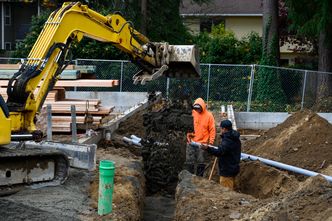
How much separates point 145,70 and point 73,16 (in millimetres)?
2626

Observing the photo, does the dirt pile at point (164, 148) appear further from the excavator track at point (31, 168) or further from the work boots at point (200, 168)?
the excavator track at point (31, 168)

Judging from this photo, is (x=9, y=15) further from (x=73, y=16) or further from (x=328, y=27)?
(x=73, y=16)

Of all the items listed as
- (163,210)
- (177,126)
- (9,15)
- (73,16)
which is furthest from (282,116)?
(9,15)

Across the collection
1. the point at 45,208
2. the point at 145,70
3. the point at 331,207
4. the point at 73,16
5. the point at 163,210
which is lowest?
the point at 163,210

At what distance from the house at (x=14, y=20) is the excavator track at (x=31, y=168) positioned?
33.9 meters

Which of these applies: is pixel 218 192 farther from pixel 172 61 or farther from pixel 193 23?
pixel 193 23

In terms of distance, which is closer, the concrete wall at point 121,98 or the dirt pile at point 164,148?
the dirt pile at point 164,148

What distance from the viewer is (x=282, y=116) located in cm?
2036

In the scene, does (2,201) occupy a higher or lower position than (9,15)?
lower

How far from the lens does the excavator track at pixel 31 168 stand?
27.9 ft

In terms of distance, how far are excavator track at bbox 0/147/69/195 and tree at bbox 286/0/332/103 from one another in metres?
14.0

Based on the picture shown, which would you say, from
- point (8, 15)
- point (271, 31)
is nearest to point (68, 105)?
point (271, 31)

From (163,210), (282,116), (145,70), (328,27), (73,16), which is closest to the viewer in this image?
(73,16)

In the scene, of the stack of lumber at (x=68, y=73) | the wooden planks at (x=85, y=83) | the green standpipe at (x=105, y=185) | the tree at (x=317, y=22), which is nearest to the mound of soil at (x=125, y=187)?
the green standpipe at (x=105, y=185)
